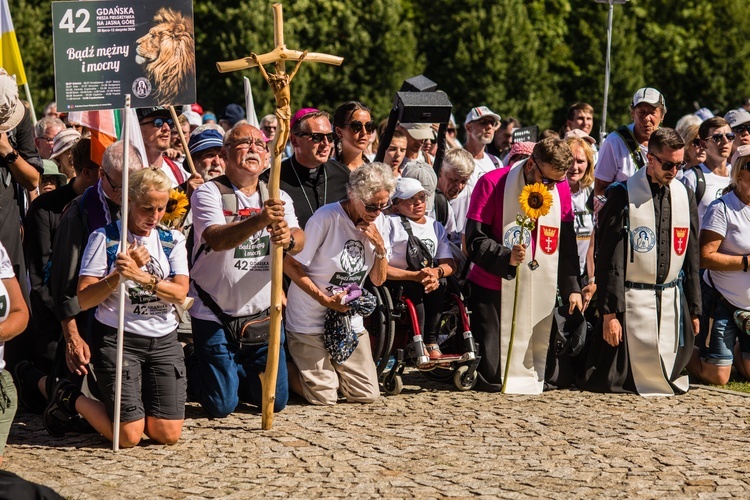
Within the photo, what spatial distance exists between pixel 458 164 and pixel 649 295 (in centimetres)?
201

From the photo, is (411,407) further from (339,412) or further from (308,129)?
(308,129)

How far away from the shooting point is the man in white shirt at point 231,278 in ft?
26.5

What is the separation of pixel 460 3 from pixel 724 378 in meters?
23.3

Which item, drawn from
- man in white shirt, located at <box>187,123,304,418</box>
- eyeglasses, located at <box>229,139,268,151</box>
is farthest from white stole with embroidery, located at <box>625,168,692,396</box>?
eyeglasses, located at <box>229,139,268,151</box>

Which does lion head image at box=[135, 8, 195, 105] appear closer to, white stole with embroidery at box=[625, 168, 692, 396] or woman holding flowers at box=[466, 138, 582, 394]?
woman holding flowers at box=[466, 138, 582, 394]

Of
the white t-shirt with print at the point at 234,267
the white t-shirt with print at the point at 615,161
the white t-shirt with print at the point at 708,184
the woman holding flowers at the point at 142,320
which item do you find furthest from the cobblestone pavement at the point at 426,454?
the white t-shirt with print at the point at 615,161

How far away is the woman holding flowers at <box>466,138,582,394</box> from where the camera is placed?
9.22 meters

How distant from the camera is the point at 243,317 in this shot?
27.2 feet

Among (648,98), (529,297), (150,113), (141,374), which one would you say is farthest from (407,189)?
(648,98)

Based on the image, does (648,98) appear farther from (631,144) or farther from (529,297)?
(529,297)

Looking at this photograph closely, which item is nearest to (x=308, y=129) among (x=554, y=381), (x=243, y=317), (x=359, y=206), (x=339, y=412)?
(x=359, y=206)

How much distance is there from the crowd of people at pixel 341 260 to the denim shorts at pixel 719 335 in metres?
0.01

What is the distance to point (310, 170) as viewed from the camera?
9.09 m

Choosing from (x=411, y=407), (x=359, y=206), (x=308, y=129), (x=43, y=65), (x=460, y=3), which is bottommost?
(x=411, y=407)
